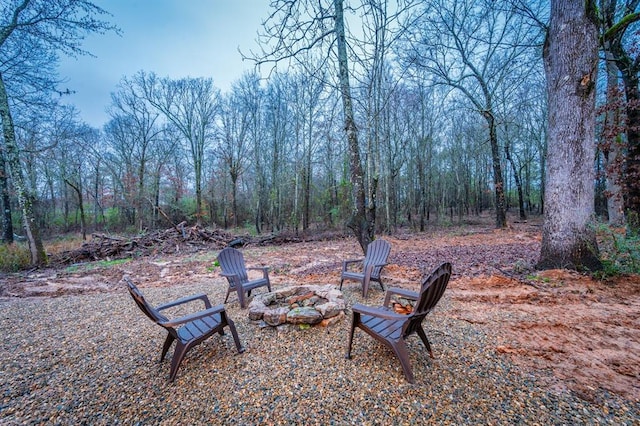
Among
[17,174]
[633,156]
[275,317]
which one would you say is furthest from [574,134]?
[17,174]

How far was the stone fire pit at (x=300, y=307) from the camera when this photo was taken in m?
2.85

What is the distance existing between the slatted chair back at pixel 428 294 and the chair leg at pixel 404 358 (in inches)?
5.0

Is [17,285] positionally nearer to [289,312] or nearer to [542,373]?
[289,312]

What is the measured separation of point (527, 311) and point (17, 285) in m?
9.29

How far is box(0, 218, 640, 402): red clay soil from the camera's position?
79.8 inches

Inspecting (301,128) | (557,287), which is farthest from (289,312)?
(301,128)

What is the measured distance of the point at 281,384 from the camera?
1931mm

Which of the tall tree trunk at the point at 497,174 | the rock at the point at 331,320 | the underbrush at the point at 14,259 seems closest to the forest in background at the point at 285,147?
the tall tree trunk at the point at 497,174

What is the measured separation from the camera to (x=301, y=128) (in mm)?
14734

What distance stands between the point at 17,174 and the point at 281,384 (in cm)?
911

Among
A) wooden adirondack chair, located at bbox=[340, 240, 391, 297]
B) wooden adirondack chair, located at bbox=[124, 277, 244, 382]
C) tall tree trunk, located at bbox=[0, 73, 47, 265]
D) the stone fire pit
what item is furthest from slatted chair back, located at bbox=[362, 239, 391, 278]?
tall tree trunk, located at bbox=[0, 73, 47, 265]

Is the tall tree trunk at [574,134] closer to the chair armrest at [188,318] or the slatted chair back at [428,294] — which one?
the slatted chair back at [428,294]

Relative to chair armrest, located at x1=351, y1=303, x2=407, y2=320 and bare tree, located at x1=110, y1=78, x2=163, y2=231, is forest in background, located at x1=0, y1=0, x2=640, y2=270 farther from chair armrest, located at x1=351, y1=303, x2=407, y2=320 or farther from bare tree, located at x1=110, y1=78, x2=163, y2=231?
chair armrest, located at x1=351, y1=303, x2=407, y2=320

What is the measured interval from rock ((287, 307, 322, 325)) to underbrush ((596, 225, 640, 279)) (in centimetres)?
433
